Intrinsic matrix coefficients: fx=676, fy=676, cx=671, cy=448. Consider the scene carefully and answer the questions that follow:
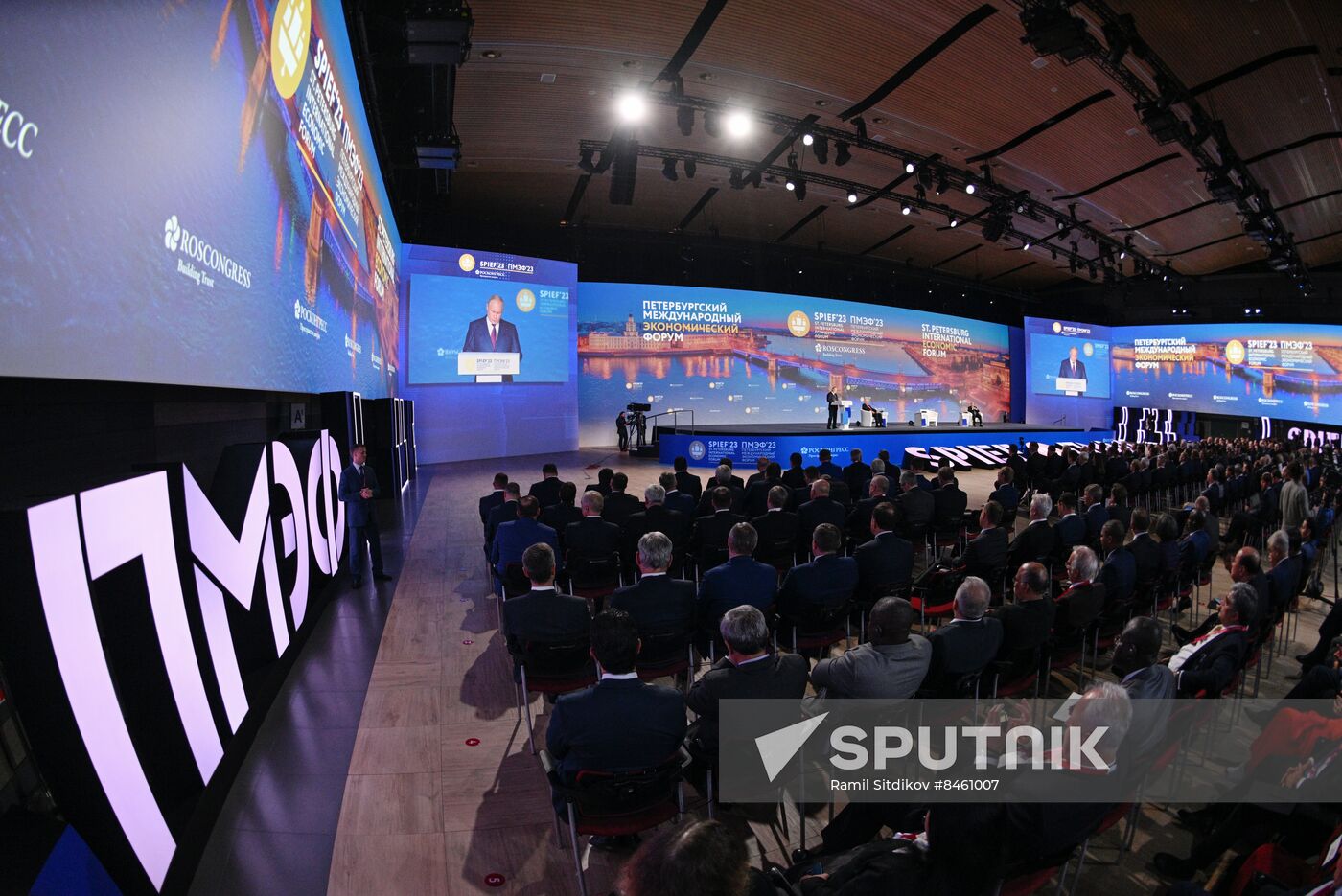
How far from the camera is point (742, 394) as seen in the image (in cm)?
1883

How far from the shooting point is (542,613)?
124 inches

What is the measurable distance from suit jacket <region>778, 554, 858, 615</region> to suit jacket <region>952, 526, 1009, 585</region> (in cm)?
146

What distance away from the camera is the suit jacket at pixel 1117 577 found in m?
4.02

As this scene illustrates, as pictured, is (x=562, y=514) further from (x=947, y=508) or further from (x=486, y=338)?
(x=486, y=338)

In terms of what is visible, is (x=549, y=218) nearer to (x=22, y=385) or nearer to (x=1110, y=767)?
(x=22, y=385)

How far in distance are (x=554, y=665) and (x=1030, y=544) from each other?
3910 millimetres

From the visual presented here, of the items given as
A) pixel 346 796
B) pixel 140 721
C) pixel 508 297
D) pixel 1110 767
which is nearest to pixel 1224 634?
pixel 1110 767

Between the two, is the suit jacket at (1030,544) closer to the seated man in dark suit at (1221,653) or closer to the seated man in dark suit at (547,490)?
the seated man in dark suit at (1221,653)

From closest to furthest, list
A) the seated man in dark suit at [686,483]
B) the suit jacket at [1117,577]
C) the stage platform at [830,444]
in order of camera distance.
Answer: the suit jacket at [1117,577] → the seated man in dark suit at [686,483] → the stage platform at [830,444]

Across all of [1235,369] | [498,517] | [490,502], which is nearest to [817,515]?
[498,517]

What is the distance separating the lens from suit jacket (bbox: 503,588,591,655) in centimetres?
313

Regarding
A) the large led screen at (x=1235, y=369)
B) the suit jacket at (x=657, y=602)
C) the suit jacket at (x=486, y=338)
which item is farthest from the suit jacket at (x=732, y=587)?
the large led screen at (x=1235, y=369)

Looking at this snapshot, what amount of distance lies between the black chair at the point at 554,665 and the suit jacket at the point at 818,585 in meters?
1.17

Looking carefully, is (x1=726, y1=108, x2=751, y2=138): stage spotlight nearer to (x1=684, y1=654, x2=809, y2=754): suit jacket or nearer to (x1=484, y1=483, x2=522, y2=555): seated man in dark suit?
(x1=484, y1=483, x2=522, y2=555): seated man in dark suit
